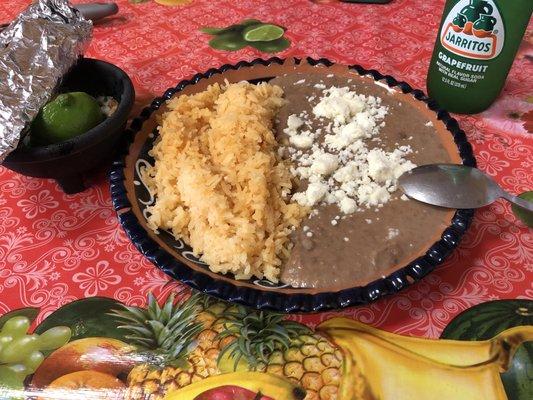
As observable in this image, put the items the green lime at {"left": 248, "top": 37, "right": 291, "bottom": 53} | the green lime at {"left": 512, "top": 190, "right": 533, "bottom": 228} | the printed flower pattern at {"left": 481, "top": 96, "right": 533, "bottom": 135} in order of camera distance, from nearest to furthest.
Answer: the green lime at {"left": 512, "top": 190, "right": 533, "bottom": 228}, the printed flower pattern at {"left": 481, "top": 96, "right": 533, "bottom": 135}, the green lime at {"left": 248, "top": 37, "right": 291, "bottom": 53}

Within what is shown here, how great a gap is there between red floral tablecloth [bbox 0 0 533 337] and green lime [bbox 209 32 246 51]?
4 cm

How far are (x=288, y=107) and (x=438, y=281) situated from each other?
634mm

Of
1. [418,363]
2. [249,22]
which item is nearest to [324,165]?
[418,363]

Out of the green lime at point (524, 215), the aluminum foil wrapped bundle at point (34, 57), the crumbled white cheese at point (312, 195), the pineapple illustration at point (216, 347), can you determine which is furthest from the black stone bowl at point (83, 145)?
the green lime at point (524, 215)

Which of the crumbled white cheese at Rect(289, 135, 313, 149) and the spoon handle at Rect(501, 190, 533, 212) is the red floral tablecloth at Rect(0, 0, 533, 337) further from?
the crumbled white cheese at Rect(289, 135, 313, 149)

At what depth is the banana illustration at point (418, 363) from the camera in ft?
2.49

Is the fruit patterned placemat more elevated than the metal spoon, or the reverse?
the metal spoon

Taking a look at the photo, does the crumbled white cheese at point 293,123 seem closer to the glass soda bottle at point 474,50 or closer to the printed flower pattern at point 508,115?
the glass soda bottle at point 474,50

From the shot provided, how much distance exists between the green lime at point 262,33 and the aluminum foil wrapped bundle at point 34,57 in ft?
2.20

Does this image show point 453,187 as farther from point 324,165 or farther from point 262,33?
point 262,33

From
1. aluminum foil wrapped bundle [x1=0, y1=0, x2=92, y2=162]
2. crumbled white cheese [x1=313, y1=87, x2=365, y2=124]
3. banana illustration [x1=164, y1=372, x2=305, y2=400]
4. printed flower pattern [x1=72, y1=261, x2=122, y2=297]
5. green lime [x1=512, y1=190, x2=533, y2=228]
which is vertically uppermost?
aluminum foil wrapped bundle [x1=0, y1=0, x2=92, y2=162]

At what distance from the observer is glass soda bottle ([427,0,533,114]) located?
3.60 feet

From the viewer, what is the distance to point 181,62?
1.62m

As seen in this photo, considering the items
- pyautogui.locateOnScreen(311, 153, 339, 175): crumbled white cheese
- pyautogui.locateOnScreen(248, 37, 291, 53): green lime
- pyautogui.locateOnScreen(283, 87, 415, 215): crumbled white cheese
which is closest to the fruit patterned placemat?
pyautogui.locateOnScreen(283, 87, 415, 215): crumbled white cheese
